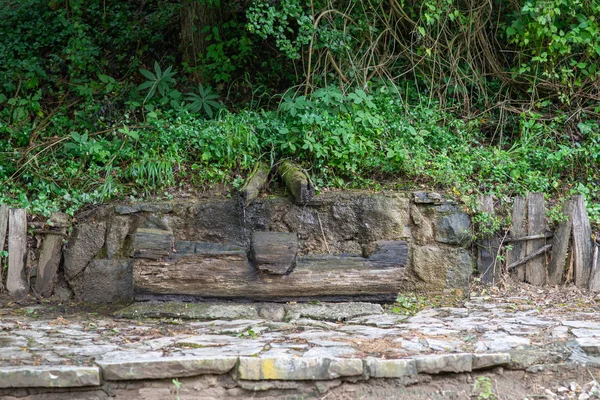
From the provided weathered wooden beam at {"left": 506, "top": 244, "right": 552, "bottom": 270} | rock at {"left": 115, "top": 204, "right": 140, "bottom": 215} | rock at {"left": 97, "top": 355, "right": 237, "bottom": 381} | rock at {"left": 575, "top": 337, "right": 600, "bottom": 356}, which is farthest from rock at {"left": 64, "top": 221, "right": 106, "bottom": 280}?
rock at {"left": 575, "top": 337, "right": 600, "bottom": 356}

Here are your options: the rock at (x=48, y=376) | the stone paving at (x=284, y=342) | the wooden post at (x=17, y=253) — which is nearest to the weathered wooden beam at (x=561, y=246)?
the stone paving at (x=284, y=342)

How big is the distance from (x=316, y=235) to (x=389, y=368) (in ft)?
8.31

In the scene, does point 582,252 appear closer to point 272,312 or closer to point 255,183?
point 272,312

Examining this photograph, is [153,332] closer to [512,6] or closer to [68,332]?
[68,332]

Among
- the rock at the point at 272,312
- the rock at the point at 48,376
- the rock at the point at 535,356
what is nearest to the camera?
the rock at the point at 48,376

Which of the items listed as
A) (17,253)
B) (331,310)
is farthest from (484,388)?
(17,253)

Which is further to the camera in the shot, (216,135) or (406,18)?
(406,18)

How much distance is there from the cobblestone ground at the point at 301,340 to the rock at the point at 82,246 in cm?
49

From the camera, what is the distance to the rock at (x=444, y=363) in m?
4.34

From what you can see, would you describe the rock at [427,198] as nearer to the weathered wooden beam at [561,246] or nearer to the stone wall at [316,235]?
the stone wall at [316,235]

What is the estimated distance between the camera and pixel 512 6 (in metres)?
8.38

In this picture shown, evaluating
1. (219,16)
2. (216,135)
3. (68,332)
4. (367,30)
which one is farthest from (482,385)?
(219,16)

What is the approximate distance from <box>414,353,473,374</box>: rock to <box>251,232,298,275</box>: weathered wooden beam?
1.74m

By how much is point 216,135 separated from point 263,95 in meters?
1.58
